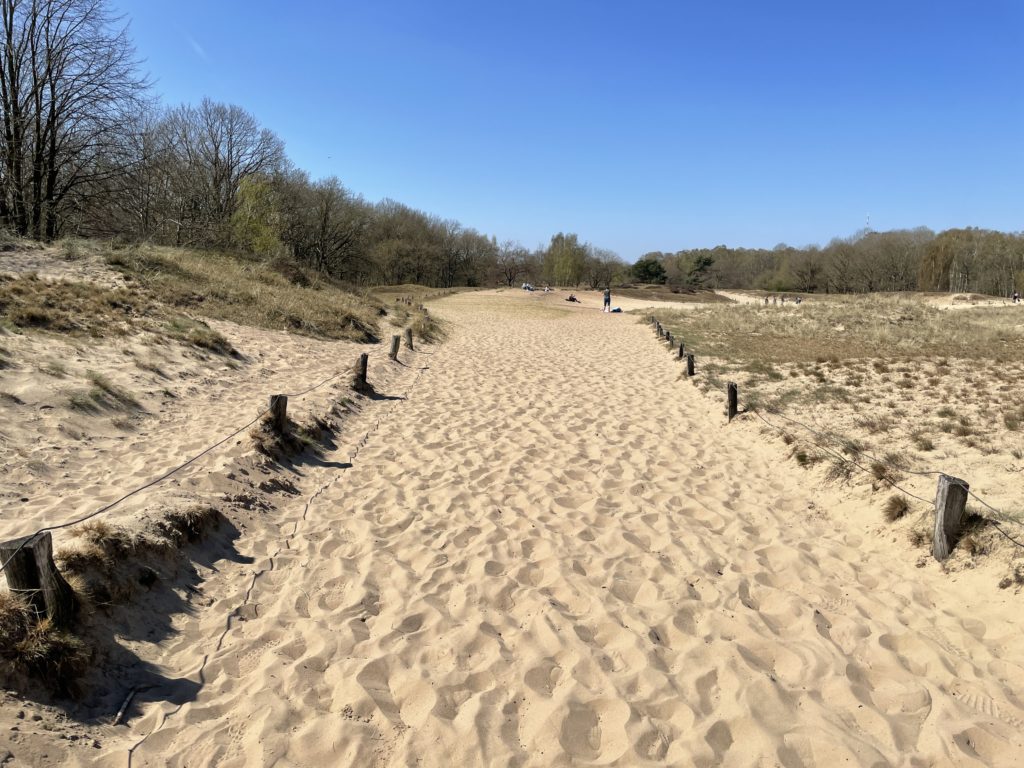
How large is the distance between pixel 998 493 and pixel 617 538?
390 cm

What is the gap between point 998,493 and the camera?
5832mm

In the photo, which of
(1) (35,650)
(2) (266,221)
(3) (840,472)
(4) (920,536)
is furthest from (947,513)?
(2) (266,221)

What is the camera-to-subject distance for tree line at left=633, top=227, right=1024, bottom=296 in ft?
238

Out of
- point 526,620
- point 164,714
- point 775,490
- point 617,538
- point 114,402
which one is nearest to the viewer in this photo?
point 164,714

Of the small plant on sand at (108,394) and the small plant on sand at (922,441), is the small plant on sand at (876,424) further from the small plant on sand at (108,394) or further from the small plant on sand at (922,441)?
the small plant on sand at (108,394)

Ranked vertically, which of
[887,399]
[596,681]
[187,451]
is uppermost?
[887,399]

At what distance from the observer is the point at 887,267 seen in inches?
3280

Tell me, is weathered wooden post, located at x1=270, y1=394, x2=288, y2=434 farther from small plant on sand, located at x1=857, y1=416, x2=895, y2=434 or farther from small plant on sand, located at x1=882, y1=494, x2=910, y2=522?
small plant on sand, located at x1=857, y1=416, x2=895, y2=434

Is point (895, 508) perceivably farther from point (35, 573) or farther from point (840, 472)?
point (35, 573)

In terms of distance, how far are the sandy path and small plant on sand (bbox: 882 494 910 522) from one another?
0.41m

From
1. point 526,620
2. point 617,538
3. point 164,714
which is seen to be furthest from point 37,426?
point 617,538

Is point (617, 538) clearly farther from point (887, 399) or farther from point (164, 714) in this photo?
point (887, 399)

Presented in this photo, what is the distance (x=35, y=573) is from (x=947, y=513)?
6.56m

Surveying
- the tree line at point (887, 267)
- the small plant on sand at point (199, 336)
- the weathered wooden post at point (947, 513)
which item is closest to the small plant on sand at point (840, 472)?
the weathered wooden post at point (947, 513)
